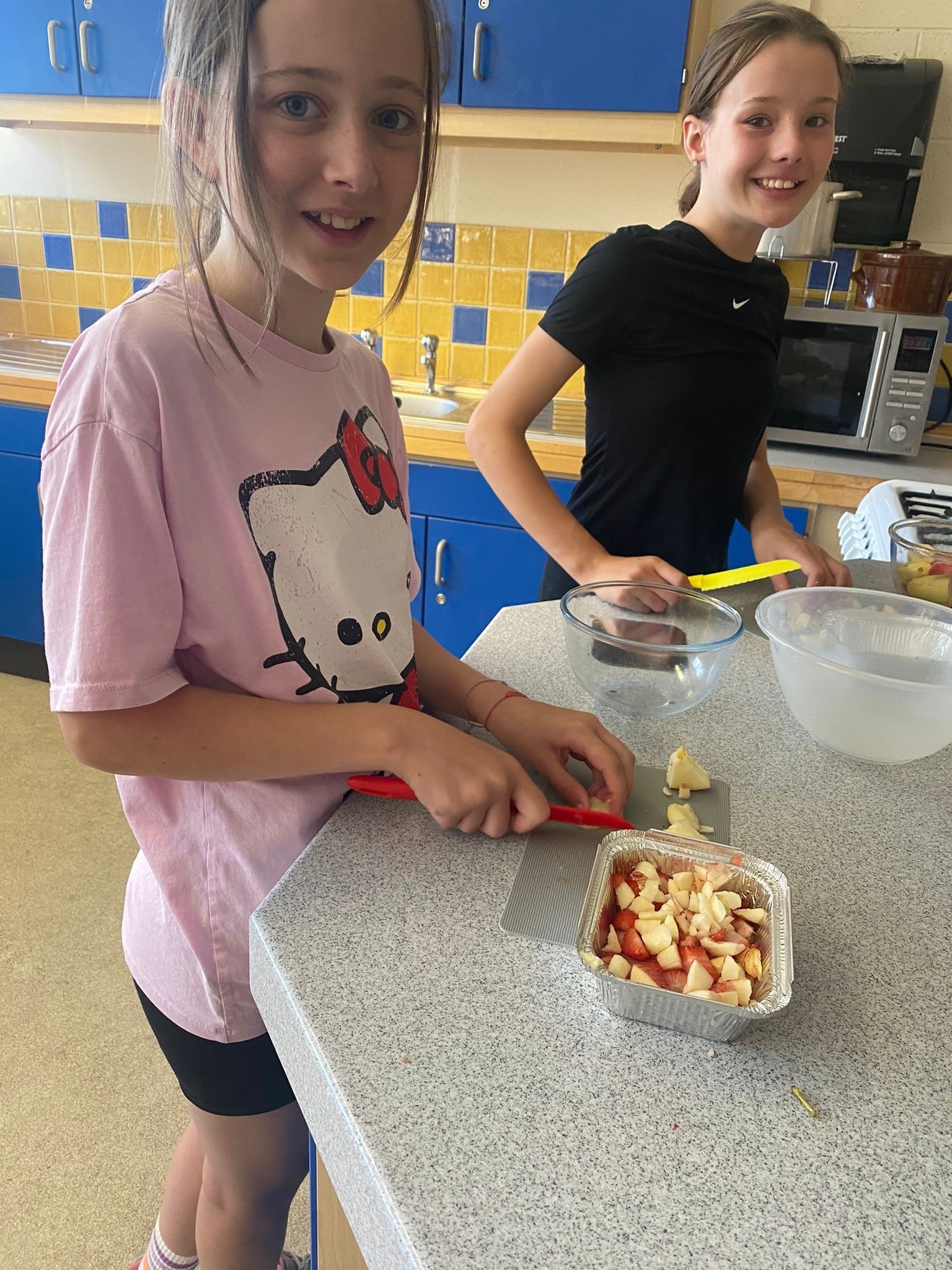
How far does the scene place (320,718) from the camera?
66cm

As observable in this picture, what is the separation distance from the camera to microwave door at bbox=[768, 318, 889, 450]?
2.00m

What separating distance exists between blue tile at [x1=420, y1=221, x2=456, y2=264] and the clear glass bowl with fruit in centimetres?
178

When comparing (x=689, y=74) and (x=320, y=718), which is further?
(x=689, y=74)

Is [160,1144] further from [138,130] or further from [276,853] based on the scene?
[138,130]

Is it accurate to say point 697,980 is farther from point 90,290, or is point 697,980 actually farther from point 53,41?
point 90,290

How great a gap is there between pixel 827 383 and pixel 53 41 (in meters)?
2.12

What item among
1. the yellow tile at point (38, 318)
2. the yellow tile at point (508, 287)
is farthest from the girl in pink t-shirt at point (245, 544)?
the yellow tile at point (38, 318)

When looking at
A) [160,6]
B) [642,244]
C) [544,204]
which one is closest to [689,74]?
[544,204]

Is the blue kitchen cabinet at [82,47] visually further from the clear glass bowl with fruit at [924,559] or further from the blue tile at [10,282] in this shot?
the clear glass bowl with fruit at [924,559]

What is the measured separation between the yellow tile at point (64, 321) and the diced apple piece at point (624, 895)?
299 cm

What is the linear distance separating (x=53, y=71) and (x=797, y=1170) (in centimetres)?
291

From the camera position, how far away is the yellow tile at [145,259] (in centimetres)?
284

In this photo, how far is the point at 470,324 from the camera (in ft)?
8.63

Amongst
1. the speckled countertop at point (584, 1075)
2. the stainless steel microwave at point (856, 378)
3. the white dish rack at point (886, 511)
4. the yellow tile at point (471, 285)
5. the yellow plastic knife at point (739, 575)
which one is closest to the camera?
the speckled countertop at point (584, 1075)
